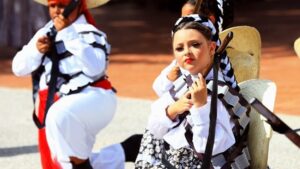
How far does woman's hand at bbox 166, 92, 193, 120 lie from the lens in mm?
4076

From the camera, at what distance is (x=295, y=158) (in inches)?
277

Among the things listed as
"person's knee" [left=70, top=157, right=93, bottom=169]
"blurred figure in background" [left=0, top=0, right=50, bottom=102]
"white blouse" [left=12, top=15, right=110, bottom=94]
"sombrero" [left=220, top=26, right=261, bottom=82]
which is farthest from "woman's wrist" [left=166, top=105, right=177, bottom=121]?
"blurred figure in background" [left=0, top=0, right=50, bottom=102]

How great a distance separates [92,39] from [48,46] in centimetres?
26

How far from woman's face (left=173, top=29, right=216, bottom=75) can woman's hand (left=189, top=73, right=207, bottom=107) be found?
0.18m

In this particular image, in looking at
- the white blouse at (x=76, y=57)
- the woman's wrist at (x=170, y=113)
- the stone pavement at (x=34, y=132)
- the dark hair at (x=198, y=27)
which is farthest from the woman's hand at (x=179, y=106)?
the stone pavement at (x=34, y=132)

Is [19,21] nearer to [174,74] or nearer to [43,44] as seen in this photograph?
[43,44]

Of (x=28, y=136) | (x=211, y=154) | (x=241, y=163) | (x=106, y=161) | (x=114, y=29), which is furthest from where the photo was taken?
(x=114, y=29)

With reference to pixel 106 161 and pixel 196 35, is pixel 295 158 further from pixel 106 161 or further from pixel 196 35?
pixel 196 35

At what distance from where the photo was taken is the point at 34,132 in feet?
27.5

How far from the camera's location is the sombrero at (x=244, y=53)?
4.97 meters

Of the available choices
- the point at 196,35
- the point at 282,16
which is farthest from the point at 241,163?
the point at 282,16

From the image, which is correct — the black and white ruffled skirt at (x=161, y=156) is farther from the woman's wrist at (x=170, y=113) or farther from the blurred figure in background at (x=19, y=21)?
the blurred figure in background at (x=19, y=21)

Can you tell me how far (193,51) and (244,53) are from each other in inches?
36.7

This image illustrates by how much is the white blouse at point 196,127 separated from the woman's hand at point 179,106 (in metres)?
0.03
